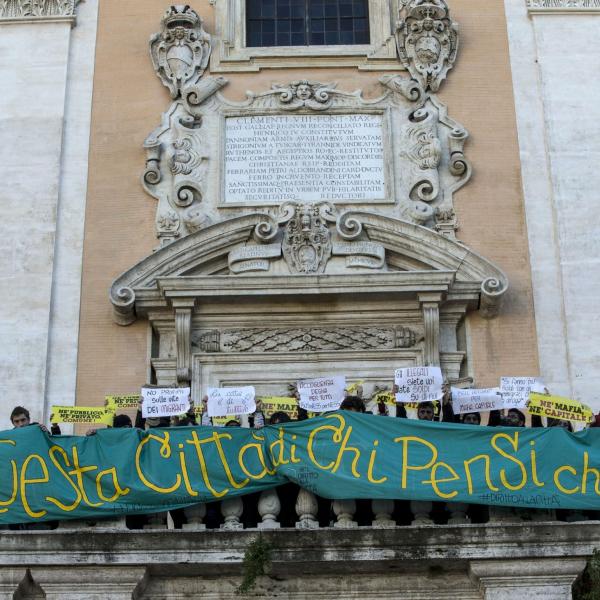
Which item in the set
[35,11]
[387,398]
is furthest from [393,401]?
[35,11]

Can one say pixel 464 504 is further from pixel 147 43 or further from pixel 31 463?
pixel 147 43

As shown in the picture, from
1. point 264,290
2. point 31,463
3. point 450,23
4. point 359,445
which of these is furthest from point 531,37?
point 31,463

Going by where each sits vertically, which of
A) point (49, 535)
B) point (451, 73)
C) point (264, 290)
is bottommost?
point (49, 535)

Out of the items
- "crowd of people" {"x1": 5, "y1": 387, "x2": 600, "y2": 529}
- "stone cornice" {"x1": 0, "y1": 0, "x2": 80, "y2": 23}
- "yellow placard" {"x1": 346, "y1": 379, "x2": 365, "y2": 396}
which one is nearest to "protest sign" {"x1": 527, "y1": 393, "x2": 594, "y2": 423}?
"crowd of people" {"x1": 5, "y1": 387, "x2": 600, "y2": 529}

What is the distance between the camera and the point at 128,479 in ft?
43.8

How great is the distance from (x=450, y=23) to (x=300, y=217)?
9.16 ft

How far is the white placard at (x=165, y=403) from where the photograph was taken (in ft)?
45.8

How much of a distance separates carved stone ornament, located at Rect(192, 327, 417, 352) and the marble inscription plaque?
4.46 feet

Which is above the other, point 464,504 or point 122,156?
A: point 122,156

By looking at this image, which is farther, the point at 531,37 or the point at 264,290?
the point at 531,37

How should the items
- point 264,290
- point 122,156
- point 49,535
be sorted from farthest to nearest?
point 122,156, point 264,290, point 49,535

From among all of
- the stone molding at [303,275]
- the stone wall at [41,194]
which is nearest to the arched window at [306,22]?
the stone wall at [41,194]

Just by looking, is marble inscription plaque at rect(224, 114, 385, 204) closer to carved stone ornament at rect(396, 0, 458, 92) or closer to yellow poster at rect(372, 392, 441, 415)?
carved stone ornament at rect(396, 0, 458, 92)

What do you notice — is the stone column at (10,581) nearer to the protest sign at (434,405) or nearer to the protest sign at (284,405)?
the protest sign at (284,405)
